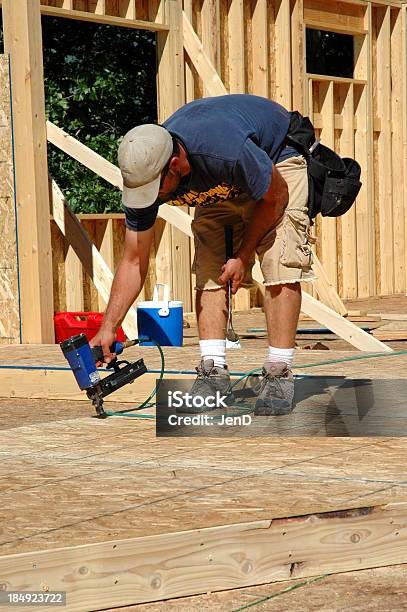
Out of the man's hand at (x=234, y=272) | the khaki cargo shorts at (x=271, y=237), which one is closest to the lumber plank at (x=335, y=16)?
the khaki cargo shorts at (x=271, y=237)

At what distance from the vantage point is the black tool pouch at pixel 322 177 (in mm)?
4496

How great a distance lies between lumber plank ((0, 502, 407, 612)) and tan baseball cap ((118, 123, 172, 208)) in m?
1.60

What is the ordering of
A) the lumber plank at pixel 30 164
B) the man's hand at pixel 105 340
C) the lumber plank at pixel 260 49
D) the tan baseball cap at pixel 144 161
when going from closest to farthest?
1. the tan baseball cap at pixel 144 161
2. the man's hand at pixel 105 340
3. the lumber plank at pixel 30 164
4. the lumber plank at pixel 260 49

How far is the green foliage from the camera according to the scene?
10.4 metres

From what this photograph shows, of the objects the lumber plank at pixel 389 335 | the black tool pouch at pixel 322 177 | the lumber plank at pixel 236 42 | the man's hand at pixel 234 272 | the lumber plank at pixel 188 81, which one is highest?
the lumber plank at pixel 236 42

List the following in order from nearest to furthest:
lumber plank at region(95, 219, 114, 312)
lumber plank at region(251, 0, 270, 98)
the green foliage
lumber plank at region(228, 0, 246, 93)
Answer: lumber plank at region(95, 219, 114, 312) < lumber plank at region(228, 0, 246, 93) < lumber plank at region(251, 0, 270, 98) < the green foliage

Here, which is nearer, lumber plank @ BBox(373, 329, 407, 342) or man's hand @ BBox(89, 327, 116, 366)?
man's hand @ BBox(89, 327, 116, 366)

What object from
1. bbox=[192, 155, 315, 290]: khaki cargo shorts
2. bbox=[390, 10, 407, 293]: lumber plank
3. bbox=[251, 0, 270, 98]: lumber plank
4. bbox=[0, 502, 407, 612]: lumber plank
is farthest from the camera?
bbox=[390, 10, 407, 293]: lumber plank

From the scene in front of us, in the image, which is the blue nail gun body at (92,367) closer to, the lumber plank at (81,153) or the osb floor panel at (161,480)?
the osb floor panel at (161,480)

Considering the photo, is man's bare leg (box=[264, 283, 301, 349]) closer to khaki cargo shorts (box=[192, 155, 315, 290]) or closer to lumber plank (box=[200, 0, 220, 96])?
khaki cargo shorts (box=[192, 155, 315, 290])

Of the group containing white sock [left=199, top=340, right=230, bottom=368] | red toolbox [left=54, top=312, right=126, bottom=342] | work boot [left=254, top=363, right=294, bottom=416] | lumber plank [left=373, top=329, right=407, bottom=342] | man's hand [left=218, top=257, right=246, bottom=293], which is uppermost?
man's hand [left=218, top=257, right=246, bottom=293]

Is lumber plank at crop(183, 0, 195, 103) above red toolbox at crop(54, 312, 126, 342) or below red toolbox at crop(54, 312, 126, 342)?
above

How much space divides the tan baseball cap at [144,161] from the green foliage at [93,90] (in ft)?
20.7

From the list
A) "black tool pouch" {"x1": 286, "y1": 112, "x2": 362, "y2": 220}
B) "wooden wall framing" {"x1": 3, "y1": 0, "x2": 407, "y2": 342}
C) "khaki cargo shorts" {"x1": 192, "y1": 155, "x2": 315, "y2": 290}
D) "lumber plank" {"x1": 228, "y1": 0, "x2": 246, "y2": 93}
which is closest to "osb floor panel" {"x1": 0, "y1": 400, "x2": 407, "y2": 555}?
"khaki cargo shorts" {"x1": 192, "y1": 155, "x2": 315, "y2": 290}
